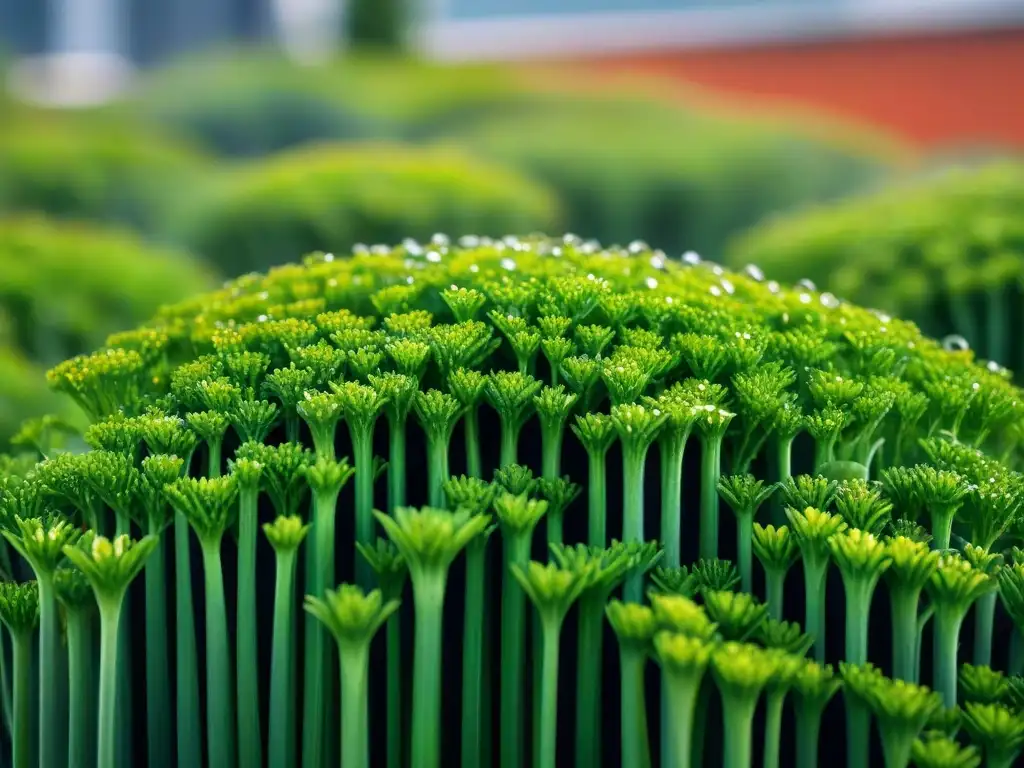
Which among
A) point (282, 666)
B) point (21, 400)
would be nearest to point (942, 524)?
point (282, 666)

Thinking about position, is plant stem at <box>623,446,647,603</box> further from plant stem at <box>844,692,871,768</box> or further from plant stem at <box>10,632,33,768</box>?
plant stem at <box>10,632,33,768</box>

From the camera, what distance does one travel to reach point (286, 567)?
1.89 ft

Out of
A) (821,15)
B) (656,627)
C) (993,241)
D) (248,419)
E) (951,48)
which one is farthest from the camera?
(821,15)

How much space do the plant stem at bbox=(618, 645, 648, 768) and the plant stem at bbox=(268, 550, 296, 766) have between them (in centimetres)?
18

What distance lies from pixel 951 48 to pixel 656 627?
545 cm

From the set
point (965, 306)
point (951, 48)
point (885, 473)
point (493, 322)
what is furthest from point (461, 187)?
point (951, 48)

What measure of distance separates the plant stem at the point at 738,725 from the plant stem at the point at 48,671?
36 cm

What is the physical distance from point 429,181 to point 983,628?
138 cm

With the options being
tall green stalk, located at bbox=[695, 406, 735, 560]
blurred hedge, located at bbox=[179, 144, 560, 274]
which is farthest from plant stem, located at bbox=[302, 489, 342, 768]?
blurred hedge, located at bbox=[179, 144, 560, 274]

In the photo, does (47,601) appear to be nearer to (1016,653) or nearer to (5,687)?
(5,687)

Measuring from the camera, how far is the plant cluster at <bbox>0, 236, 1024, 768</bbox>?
549 millimetres

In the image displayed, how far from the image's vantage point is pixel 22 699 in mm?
635

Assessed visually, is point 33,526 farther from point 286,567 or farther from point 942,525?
point 942,525

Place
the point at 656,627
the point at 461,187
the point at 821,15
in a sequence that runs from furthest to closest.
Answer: the point at 821,15 → the point at 461,187 → the point at 656,627
